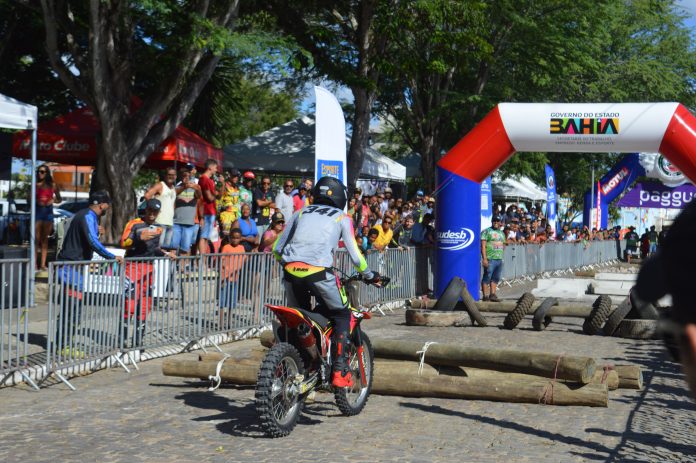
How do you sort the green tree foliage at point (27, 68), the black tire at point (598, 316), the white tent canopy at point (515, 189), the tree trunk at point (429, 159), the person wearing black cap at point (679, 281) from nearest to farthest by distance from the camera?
1. the person wearing black cap at point (679, 281)
2. the black tire at point (598, 316)
3. the green tree foliage at point (27, 68)
4. the tree trunk at point (429, 159)
5. the white tent canopy at point (515, 189)

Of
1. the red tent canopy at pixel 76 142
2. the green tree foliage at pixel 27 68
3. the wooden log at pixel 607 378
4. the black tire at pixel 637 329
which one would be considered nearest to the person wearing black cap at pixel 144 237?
the wooden log at pixel 607 378

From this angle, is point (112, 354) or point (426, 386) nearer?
point (426, 386)

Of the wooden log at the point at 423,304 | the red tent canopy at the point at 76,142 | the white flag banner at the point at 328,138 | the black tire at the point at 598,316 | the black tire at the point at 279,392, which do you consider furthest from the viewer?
the red tent canopy at the point at 76,142

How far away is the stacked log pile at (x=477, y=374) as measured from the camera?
823 cm

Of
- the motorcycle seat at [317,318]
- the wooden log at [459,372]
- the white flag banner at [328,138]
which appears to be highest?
the white flag banner at [328,138]

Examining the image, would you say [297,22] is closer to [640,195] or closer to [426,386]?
[426,386]

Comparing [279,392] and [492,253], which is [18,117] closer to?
[279,392]

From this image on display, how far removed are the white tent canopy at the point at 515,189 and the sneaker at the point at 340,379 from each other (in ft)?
95.2

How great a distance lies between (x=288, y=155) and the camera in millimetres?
24781

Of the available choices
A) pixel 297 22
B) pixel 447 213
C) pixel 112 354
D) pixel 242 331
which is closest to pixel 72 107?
pixel 297 22

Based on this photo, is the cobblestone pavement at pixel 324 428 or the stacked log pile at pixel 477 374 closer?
the cobblestone pavement at pixel 324 428

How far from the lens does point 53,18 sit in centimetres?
1619

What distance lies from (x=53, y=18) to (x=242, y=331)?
7089mm

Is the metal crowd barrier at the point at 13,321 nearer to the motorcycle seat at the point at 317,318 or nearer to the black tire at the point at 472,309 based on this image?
the motorcycle seat at the point at 317,318
